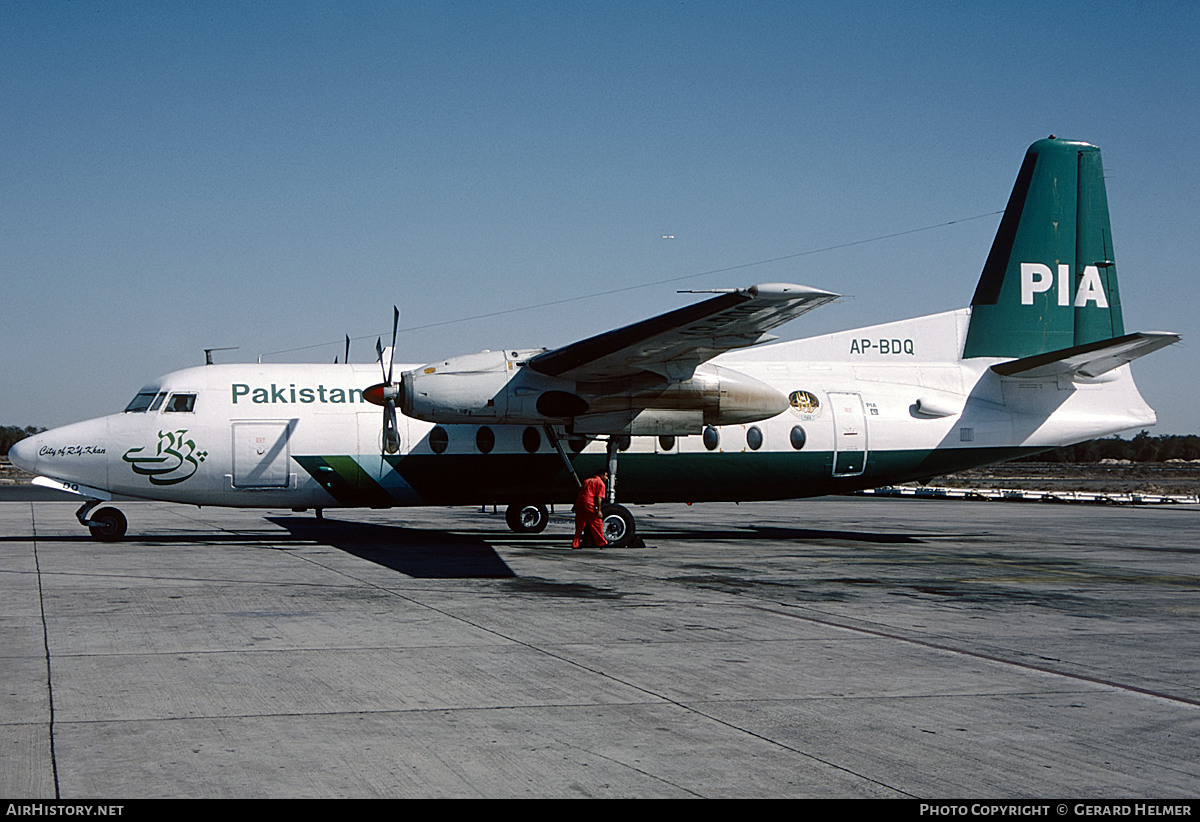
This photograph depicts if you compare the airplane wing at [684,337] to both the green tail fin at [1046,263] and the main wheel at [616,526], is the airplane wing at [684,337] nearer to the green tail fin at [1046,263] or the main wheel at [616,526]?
the main wheel at [616,526]

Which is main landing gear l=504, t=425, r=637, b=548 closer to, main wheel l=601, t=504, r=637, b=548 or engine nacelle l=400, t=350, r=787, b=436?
main wheel l=601, t=504, r=637, b=548

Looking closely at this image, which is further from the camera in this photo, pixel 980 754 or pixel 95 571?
pixel 95 571

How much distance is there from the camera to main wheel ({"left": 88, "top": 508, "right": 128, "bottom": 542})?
20.8 metres

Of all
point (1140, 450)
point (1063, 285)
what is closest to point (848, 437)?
point (1063, 285)

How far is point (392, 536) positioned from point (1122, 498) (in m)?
31.1

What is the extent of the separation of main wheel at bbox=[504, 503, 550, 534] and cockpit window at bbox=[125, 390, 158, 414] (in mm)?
7658

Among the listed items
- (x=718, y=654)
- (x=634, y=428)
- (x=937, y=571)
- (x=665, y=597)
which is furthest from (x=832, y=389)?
(x=718, y=654)

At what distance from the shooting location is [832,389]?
2289cm

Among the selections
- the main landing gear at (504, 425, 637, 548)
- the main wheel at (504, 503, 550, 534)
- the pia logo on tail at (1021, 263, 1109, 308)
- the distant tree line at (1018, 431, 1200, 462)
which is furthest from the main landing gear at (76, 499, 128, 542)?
the distant tree line at (1018, 431, 1200, 462)

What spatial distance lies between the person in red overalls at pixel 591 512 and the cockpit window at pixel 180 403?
7553mm

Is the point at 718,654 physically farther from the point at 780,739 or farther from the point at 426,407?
the point at 426,407

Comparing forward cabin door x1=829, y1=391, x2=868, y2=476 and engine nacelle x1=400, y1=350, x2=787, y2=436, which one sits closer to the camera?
engine nacelle x1=400, y1=350, x2=787, y2=436

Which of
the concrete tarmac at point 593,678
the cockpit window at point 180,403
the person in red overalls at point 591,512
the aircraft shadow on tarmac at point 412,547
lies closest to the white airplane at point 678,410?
the cockpit window at point 180,403

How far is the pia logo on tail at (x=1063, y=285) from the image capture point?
78.6ft
